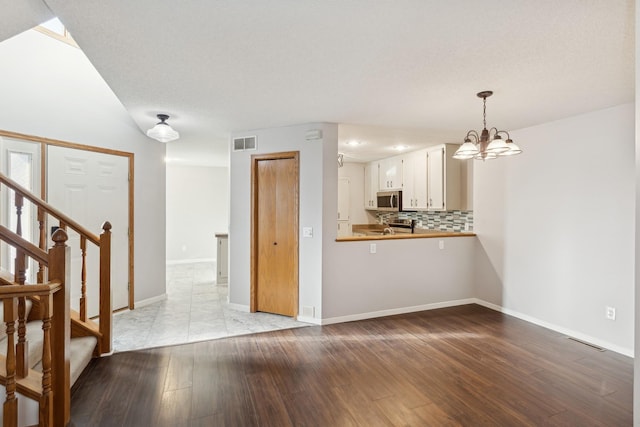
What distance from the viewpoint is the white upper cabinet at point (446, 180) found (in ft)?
16.4

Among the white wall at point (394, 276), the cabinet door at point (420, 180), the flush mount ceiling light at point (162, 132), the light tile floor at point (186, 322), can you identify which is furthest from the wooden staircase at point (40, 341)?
the cabinet door at point (420, 180)

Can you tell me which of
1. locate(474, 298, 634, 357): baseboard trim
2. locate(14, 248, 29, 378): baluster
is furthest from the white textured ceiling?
locate(474, 298, 634, 357): baseboard trim

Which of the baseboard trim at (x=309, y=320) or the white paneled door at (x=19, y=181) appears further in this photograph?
the baseboard trim at (x=309, y=320)

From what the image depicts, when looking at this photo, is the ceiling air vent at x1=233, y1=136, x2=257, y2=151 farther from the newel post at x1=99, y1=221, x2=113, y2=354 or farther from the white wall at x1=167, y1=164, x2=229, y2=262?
the white wall at x1=167, y1=164, x2=229, y2=262

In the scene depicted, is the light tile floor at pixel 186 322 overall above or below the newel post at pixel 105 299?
below

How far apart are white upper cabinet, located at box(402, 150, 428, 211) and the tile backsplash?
51 cm

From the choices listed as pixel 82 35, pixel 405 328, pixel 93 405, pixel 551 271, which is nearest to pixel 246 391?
pixel 93 405

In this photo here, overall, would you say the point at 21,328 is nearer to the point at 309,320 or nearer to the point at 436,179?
the point at 309,320

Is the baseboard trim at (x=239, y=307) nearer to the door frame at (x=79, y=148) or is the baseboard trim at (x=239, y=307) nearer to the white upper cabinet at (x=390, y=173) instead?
the door frame at (x=79, y=148)

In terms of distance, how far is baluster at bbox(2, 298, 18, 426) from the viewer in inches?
65.9

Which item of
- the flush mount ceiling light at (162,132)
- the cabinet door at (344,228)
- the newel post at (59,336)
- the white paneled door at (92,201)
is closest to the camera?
the newel post at (59,336)

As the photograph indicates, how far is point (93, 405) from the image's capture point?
2.16m

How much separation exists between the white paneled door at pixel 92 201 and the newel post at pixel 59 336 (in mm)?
1492

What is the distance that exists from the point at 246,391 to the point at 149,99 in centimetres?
276
